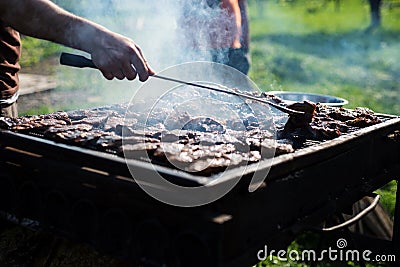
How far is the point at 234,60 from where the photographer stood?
5254 millimetres

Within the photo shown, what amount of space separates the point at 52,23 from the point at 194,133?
1.11m

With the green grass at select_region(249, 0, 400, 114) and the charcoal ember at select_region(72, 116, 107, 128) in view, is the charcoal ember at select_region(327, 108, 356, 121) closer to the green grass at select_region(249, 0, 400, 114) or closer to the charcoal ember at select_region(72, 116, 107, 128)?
the charcoal ember at select_region(72, 116, 107, 128)

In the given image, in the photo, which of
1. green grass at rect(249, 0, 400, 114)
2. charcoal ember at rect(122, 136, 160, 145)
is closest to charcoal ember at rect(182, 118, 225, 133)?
charcoal ember at rect(122, 136, 160, 145)

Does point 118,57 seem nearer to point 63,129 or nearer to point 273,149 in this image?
point 63,129

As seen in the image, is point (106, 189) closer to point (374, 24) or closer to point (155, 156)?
point (155, 156)

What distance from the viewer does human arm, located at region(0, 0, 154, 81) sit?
106 inches

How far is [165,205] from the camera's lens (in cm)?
194

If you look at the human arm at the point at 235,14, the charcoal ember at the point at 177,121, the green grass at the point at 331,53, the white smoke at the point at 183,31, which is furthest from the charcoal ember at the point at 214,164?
the green grass at the point at 331,53

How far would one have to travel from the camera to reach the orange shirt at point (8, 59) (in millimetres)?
3729

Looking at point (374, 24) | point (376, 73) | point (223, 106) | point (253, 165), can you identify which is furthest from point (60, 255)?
point (374, 24)

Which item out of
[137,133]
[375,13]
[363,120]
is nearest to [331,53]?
[375,13]

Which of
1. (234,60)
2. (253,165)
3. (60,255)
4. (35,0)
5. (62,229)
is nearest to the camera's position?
(253,165)

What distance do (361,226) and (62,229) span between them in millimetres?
2936

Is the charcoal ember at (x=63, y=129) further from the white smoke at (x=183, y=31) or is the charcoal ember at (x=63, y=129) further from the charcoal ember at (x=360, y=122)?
the white smoke at (x=183, y=31)
